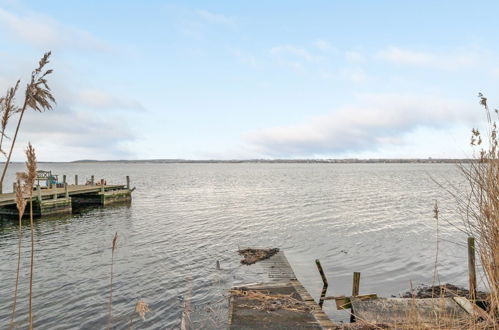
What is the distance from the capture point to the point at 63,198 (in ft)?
102

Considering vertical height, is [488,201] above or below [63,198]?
above

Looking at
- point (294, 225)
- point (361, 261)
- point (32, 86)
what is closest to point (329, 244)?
point (361, 261)

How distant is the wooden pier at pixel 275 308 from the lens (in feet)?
28.2

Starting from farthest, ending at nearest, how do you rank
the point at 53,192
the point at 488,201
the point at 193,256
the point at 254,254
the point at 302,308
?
the point at 53,192
the point at 193,256
the point at 254,254
the point at 302,308
the point at 488,201

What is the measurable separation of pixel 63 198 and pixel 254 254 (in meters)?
21.6

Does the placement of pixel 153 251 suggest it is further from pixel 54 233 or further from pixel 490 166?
pixel 490 166

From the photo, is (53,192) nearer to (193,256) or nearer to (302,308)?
(193,256)

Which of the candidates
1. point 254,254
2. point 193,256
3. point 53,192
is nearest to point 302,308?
point 254,254

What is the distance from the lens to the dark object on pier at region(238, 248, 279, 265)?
1688 centimetres

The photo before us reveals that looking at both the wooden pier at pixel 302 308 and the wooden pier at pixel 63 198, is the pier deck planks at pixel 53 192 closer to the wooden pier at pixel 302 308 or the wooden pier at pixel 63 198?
the wooden pier at pixel 63 198

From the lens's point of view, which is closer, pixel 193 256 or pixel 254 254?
pixel 254 254

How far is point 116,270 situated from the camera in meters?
16.2

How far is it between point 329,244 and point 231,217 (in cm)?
1164

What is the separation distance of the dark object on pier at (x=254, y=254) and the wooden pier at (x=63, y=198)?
13.5m
